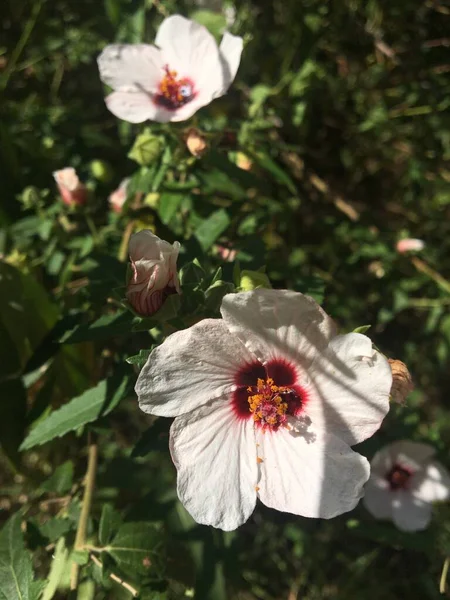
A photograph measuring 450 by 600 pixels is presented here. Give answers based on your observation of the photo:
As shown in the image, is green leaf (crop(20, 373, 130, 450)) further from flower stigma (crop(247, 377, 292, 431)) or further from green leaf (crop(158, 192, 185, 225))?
green leaf (crop(158, 192, 185, 225))

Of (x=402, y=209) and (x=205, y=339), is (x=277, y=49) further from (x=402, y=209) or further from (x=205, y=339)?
(x=205, y=339)

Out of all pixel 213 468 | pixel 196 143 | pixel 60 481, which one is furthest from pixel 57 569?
pixel 196 143

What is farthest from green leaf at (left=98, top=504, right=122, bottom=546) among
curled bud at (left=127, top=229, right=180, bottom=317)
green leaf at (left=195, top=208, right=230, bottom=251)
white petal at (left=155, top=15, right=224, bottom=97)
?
white petal at (left=155, top=15, right=224, bottom=97)

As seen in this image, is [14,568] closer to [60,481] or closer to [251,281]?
[60,481]

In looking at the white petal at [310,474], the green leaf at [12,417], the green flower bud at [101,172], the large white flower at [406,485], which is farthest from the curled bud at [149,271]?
the large white flower at [406,485]

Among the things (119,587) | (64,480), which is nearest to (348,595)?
(119,587)
